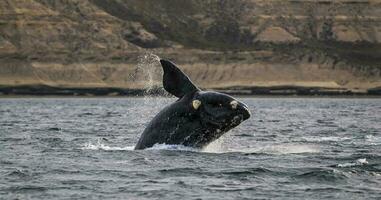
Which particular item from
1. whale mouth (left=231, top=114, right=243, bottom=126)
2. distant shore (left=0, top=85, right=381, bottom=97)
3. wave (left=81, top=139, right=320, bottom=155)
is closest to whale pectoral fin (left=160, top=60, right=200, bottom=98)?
whale mouth (left=231, top=114, right=243, bottom=126)

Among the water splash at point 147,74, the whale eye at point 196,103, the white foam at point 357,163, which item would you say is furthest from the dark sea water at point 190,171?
the water splash at point 147,74

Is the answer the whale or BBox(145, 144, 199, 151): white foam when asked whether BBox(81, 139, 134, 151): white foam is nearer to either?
BBox(145, 144, 199, 151): white foam

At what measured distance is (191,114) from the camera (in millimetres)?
25344

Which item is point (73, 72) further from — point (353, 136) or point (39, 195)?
point (39, 195)

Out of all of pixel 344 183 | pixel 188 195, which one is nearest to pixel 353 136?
pixel 344 183

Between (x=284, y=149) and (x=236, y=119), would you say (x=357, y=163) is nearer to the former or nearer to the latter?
(x=236, y=119)

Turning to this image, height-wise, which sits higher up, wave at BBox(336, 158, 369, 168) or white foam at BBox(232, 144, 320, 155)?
wave at BBox(336, 158, 369, 168)

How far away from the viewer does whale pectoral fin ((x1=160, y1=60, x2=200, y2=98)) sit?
24.6m

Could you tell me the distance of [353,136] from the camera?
40875mm

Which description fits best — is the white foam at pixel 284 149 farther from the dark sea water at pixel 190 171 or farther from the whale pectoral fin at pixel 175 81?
the whale pectoral fin at pixel 175 81

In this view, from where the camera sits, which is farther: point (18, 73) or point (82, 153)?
point (18, 73)

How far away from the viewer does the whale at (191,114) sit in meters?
24.7

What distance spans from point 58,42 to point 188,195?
16368 cm

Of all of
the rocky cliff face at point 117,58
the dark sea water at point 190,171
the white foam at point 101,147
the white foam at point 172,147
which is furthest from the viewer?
the rocky cliff face at point 117,58
